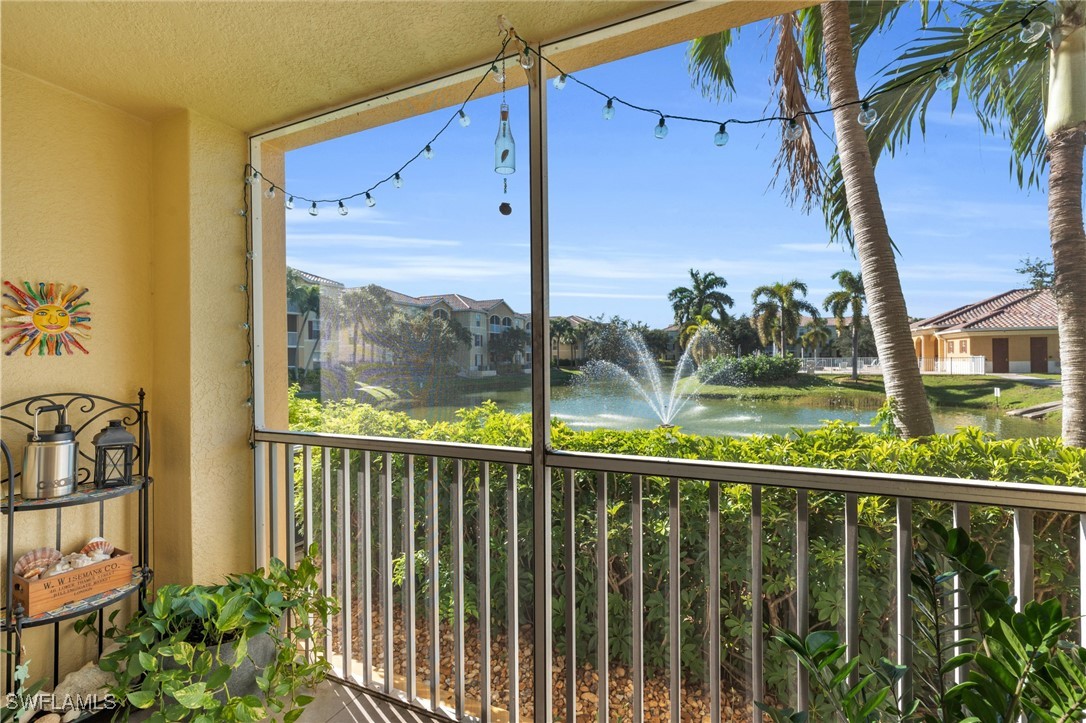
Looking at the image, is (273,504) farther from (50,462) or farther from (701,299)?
(701,299)

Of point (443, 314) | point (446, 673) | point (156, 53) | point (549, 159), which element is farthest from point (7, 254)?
point (446, 673)

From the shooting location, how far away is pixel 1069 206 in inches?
49.5

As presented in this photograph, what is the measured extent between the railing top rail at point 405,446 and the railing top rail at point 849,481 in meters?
0.15

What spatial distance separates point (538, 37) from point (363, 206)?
960 millimetres

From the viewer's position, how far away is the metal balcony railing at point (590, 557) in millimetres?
1415

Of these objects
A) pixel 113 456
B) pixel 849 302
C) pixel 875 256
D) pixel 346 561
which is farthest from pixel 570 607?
Answer: pixel 113 456

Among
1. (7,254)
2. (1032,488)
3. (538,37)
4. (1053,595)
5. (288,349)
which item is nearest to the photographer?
(1032,488)

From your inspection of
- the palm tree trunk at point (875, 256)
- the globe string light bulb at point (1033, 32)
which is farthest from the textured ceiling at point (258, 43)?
the globe string light bulb at point (1033, 32)

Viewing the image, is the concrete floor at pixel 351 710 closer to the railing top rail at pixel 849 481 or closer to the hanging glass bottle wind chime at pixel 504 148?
the railing top rail at pixel 849 481

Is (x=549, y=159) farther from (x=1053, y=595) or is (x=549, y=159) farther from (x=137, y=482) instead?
(x=137, y=482)

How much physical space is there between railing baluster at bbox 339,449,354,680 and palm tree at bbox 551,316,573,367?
103 cm

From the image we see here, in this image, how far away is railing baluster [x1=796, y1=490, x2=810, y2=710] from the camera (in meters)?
1.46

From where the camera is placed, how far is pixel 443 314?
2064 millimetres

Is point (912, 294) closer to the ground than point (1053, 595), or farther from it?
farther from it
